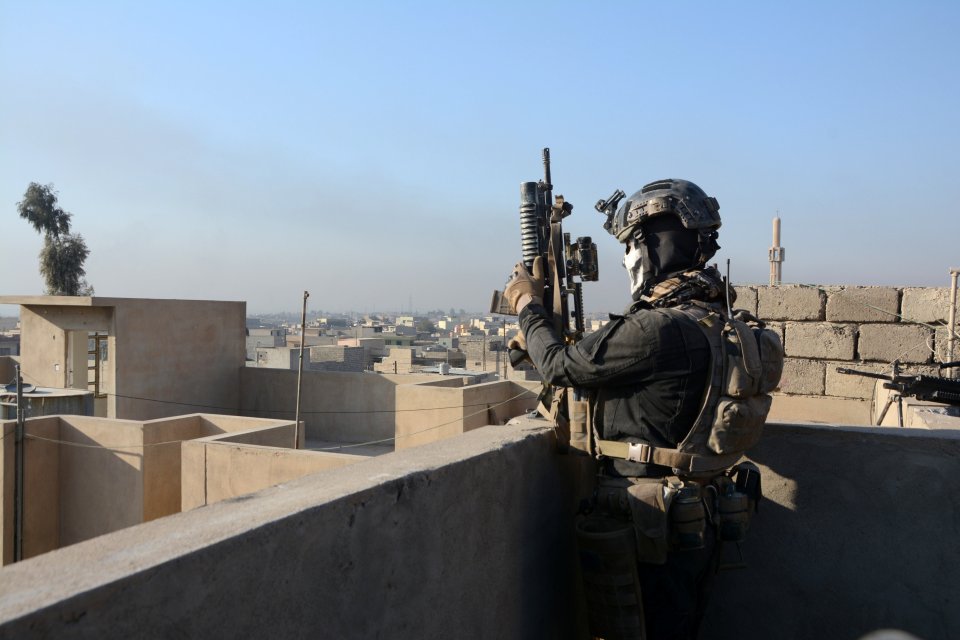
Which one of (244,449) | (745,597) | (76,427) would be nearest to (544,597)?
(745,597)

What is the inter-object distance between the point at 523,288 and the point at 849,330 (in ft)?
21.3

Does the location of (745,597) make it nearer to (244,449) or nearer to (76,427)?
(244,449)

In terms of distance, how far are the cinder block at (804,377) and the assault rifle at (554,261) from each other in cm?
601

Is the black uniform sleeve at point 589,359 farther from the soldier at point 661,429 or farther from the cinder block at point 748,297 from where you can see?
the cinder block at point 748,297

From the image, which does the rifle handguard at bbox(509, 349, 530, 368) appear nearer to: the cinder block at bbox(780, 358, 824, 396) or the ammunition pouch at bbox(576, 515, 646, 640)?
the ammunition pouch at bbox(576, 515, 646, 640)

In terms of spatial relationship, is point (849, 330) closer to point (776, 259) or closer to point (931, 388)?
point (931, 388)

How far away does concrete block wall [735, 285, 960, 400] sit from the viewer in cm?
762

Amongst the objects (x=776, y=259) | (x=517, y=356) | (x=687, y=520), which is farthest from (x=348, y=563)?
(x=776, y=259)

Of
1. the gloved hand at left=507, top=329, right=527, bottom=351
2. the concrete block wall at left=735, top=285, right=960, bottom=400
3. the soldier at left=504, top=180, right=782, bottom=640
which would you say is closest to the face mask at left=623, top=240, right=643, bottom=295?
the soldier at left=504, top=180, right=782, bottom=640

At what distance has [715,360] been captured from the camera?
2.30 m

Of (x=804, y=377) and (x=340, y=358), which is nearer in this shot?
(x=804, y=377)

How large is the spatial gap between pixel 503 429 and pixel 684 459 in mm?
659

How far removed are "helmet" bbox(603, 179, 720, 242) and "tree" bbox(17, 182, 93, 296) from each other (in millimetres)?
31276

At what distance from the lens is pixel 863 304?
26.0 feet
